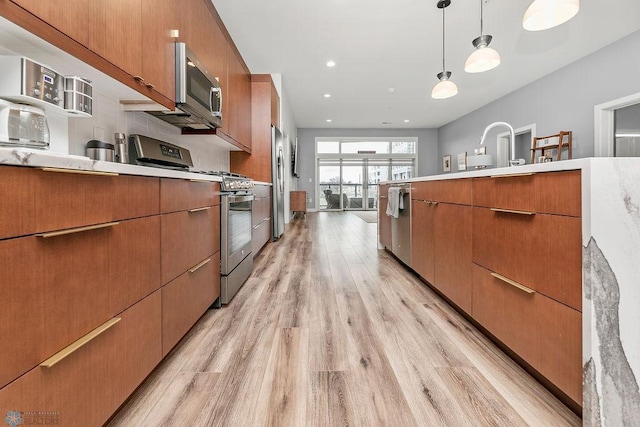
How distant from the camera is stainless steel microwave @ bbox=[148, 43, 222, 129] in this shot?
1.97m


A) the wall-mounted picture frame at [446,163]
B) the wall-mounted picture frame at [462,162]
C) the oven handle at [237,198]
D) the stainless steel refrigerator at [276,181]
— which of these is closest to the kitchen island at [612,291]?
the oven handle at [237,198]

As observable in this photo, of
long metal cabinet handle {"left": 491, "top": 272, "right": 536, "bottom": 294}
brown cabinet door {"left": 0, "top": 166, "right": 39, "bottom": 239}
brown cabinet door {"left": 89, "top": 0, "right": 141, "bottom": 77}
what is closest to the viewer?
brown cabinet door {"left": 0, "top": 166, "right": 39, "bottom": 239}

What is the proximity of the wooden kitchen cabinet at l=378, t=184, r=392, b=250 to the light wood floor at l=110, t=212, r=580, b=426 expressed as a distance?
4.30 ft

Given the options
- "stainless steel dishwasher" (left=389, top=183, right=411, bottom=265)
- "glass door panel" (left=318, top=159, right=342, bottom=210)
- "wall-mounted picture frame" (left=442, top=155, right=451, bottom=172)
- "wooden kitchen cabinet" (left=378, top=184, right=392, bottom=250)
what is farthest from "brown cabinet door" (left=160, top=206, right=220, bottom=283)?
"wall-mounted picture frame" (left=442, top=155, right=451, bottom=172)

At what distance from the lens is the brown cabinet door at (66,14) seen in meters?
0.99

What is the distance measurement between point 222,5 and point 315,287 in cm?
303

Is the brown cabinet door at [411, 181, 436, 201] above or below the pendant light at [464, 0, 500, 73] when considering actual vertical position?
below

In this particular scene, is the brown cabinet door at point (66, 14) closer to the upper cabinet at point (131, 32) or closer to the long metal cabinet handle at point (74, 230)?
the upper cabinet at point (131, 32)

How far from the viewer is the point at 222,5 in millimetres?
3078

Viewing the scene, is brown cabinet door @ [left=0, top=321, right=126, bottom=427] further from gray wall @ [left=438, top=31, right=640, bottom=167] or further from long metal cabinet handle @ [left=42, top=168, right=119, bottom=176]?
gray wall @ [left=438, top=31, right=640, bottom=167]

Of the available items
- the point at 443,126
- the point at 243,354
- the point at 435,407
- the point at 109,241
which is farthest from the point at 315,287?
the point at 443,126

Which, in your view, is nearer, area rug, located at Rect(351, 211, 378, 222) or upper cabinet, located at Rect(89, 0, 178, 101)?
upper cabinet, located at Rect(89, 0, 178, 101)

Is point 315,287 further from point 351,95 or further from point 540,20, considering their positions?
point 351,95

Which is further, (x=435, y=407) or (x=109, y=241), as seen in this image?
(x=435, y=407)
